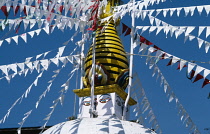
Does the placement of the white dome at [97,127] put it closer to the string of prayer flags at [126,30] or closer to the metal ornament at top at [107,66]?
the metal ornament at top at [107,66]

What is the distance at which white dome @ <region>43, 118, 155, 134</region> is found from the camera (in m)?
11.0

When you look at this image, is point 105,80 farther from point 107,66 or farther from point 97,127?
point 97,127

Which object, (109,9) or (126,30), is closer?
(126,30)

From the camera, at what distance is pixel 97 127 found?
36.5ft

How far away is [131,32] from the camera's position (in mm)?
13445

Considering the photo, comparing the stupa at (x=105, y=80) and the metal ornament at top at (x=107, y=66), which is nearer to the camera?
the stupa at (x=105, y=80)

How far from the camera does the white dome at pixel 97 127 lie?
11.0 m

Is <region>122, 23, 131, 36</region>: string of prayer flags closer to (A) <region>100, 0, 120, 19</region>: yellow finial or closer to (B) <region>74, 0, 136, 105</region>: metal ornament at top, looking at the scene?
(B) <region>74, 0, 136, 105</region>: metal ornament at top

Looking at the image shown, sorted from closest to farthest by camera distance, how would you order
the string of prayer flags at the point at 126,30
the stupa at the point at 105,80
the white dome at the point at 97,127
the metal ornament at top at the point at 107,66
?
the white dome at the point at 97,127 < the stupa at the point at 105,80 < the metal ornament at top at the point at 107,66 < the string of prayer flags at the point at 126,30

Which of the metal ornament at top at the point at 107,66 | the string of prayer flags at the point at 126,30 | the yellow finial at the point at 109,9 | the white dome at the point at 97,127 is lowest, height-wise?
the white dome at the point at 97,127

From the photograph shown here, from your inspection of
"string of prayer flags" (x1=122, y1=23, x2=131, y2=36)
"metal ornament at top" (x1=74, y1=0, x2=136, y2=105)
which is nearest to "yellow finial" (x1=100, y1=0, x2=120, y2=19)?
"metal ornament at top" (x1=74, y1=0, x2=136, y2=105)

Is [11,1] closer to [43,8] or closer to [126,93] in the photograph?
[43,8]

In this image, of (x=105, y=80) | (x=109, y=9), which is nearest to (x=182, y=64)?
(x=105, y=80)

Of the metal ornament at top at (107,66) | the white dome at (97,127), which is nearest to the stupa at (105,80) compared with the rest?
the metal ornament at top at (107,66)
